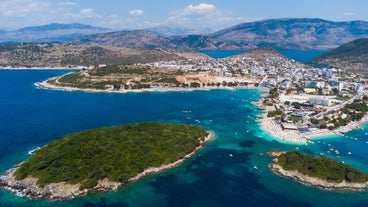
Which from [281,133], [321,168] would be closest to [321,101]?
[281,133]

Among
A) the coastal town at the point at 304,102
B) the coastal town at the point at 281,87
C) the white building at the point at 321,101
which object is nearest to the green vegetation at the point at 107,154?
the coastal town at the point at 304,102

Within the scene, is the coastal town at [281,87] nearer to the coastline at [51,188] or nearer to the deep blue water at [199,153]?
the deep blue water at [199,153]

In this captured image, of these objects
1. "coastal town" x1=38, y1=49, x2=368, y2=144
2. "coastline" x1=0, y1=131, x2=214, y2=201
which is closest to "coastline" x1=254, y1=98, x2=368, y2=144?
"coastal town" x1=38, y1=49, x2=368, y2=144

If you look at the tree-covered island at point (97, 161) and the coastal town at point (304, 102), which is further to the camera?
the coastal town at point (304, 102)

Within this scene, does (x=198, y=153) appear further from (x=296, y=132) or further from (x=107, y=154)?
(x=296, y=132)

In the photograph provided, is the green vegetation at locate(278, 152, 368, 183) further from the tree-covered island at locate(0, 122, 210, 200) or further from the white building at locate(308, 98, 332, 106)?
the white building at locate(308, 98, 332, 106)
